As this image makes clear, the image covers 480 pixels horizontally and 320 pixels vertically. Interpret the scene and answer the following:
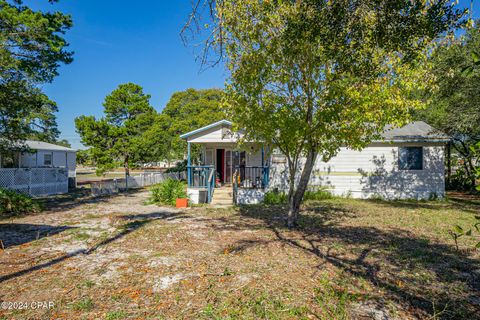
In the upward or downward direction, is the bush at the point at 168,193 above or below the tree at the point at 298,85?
below

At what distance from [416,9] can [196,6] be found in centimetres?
288

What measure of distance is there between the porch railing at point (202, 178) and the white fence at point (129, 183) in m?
7.01

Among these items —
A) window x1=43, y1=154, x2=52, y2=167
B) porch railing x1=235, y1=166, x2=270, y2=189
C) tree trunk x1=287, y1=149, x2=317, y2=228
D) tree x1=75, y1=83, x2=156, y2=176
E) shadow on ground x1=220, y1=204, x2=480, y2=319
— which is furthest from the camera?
window x1=43, y1=154, x2=52, y2=167

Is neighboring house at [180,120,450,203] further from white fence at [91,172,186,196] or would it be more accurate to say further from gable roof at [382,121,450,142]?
white fence at [91,172,186,196]

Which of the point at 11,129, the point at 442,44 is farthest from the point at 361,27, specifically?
the point at 11,129

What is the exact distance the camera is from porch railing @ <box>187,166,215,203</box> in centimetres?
1316

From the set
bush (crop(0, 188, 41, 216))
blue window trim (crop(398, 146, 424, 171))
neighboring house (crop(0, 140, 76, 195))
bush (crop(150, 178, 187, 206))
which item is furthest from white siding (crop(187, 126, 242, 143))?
blue window trim (crop(398, 146, 424, 171))

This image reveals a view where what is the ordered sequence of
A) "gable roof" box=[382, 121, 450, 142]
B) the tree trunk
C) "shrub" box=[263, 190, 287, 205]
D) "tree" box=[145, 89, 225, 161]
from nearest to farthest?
the tree trunk < "shrub" box=[263, 190, 287, 205] < "gable roof" box=[382, 121, 450, 142] < "tree" box=[145, 89, 225, 161]

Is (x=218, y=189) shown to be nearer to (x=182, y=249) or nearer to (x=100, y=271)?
(x=182, y=249)

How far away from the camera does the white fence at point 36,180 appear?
1520 cm

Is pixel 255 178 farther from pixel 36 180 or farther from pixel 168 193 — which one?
pixel 36 180

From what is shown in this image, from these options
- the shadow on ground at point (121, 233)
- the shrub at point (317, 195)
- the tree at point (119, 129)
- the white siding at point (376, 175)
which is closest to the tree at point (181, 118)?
the tree at point (119, 129)

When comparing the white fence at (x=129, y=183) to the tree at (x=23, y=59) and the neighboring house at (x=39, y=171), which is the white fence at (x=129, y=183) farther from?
the tree at (x=23, y=59)

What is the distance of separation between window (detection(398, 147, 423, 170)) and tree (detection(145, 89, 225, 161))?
14.4 metres
